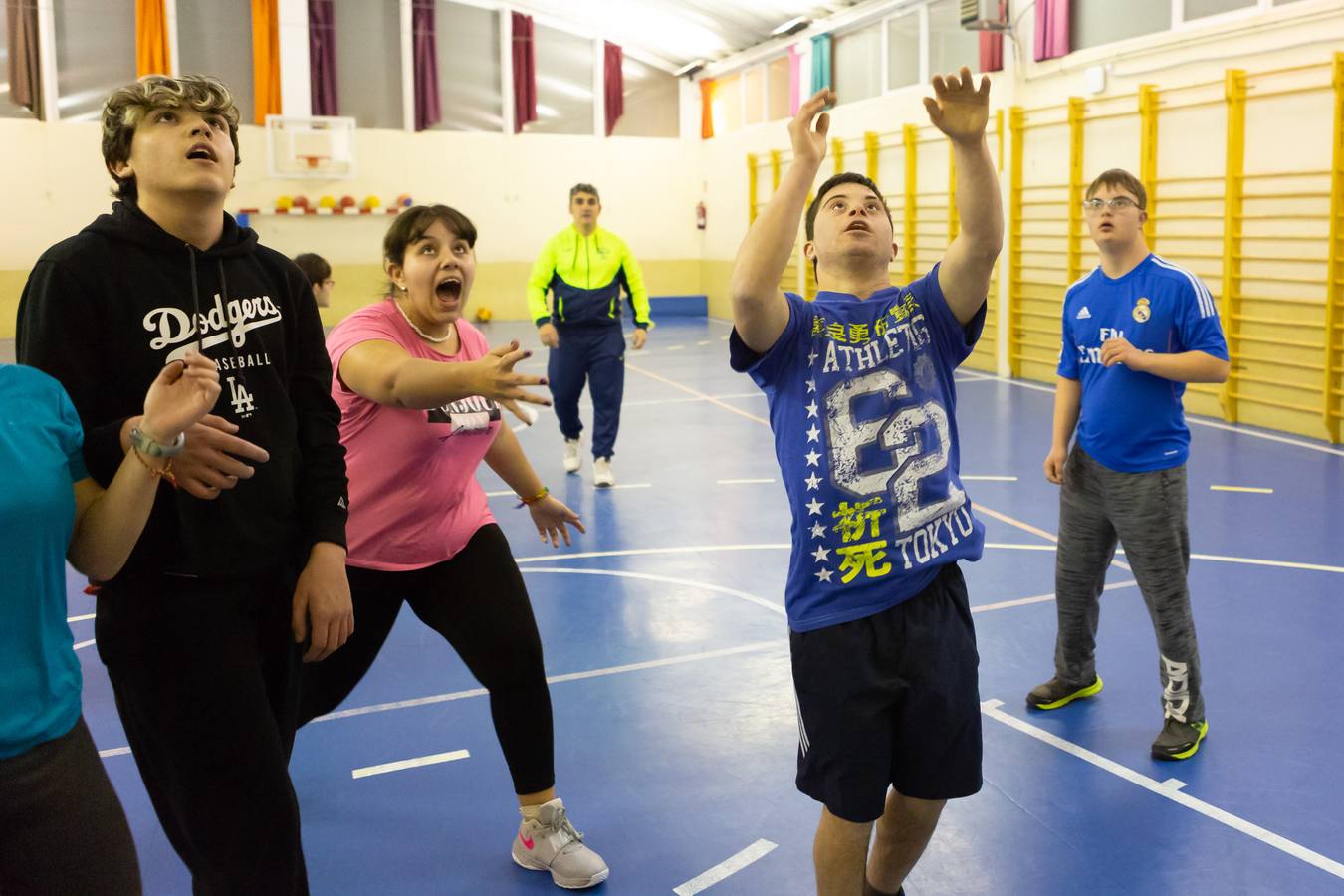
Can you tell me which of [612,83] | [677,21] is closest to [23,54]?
[612,83]

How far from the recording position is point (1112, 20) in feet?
39.0

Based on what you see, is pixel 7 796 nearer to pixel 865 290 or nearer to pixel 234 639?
pixel 234 639

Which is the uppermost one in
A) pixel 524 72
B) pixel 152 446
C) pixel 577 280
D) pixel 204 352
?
pixel 524 72

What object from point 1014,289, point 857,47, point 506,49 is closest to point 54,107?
point 506,49

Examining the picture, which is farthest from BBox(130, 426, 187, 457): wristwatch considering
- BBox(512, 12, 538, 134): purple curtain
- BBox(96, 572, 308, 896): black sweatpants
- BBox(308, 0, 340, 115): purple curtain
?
BBox(512, 12, 538, 134): purple curtain

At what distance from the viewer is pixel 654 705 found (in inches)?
170

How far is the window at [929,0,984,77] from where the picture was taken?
1469cm

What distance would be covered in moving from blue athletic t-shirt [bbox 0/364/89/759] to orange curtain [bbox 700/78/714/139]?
71.3ft

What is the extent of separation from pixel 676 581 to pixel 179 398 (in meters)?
4.17

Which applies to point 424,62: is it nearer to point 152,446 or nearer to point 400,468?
point 400,468

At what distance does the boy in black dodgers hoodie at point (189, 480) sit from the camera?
202 centimetres

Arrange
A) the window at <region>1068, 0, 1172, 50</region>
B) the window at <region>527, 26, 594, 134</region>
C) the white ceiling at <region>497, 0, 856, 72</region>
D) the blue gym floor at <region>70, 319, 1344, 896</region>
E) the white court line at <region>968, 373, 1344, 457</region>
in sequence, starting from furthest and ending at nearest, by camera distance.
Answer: the window at <region>527, 26, 594, 134</region> → the white ceiling at <region>497, 0, 856, 72</region> → the window at <region>1068, 0, 1172, 50</region> → the white court line at <region>968, 373, 1344, 457</region> → the blue gym floor at <region>70, 319, 1344, 896</region>

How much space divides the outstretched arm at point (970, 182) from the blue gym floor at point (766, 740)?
1.65 metres

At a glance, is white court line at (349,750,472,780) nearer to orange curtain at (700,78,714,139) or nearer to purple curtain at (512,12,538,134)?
purple curtain at (512,12,538,134)
